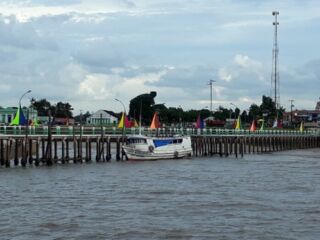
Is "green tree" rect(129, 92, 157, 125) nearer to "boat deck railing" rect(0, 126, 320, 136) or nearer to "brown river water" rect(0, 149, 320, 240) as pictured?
"boat deck railing" rect(0, 126, 320, 136)

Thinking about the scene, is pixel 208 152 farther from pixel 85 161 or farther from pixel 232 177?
pixel 232 177

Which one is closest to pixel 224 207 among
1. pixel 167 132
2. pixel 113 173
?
pixel 113 173

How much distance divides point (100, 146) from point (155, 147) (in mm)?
5707

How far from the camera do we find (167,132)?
3472 inches

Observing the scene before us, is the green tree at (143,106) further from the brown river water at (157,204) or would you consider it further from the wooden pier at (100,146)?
the brown river water at (157,204)

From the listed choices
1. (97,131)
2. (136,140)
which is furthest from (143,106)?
(136,140)

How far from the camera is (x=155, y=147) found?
247 ft

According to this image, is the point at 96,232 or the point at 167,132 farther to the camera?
the point at 167,132

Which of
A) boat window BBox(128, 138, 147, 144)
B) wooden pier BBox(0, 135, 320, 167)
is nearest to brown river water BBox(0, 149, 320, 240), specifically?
wooden pier BBox(0, 135, 320, 167)

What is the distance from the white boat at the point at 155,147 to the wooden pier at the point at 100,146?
154 centimetres

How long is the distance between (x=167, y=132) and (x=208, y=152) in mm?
8171

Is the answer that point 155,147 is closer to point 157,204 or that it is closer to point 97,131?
point 97,131

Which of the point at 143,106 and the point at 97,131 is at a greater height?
the point at 143,106

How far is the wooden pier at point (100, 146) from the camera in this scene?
211ft
